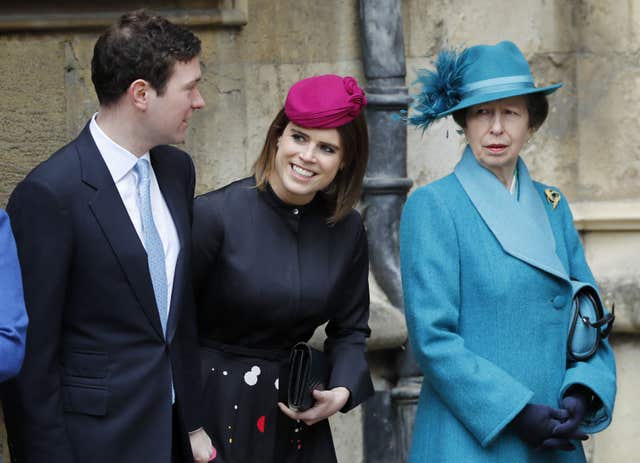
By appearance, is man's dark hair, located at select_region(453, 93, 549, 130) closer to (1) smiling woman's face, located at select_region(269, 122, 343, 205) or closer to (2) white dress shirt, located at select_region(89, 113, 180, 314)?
(1) smiling woman's face, located at select_region(269, 122, 343, 205)

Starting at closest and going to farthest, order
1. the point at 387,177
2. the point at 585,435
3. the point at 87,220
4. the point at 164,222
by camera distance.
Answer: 1. the point at 87,220
2. the point at 164,222
3. the point at 585,435
4. the point at 387,177

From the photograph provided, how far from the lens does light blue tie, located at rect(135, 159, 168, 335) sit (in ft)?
11.7

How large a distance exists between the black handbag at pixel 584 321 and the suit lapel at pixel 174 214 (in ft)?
3.63

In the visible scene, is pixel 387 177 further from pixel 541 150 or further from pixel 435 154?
pixel 541 150

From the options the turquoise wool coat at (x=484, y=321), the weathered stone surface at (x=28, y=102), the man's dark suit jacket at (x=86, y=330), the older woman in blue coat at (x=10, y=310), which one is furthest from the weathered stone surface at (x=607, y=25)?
the older woman in blue coat at (x=10, y=310)

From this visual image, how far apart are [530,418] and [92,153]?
52.7 inches

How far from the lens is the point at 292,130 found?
409 centimetres

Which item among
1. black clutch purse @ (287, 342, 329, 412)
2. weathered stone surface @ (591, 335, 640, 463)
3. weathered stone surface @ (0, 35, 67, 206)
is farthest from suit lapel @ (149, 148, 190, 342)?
weathered stone surface @ (591, 335, 640, 463)

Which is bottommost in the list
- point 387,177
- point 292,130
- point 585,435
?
point 585,435

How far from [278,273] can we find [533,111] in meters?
0.87

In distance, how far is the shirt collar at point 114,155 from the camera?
11.7 ft

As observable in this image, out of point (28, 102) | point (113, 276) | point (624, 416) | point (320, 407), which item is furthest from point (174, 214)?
point (624, 416)

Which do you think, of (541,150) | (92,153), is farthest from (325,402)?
(541,150)

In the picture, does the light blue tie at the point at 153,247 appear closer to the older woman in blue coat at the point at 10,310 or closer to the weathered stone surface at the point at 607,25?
the older woman in blue coat at the point at 10,310
